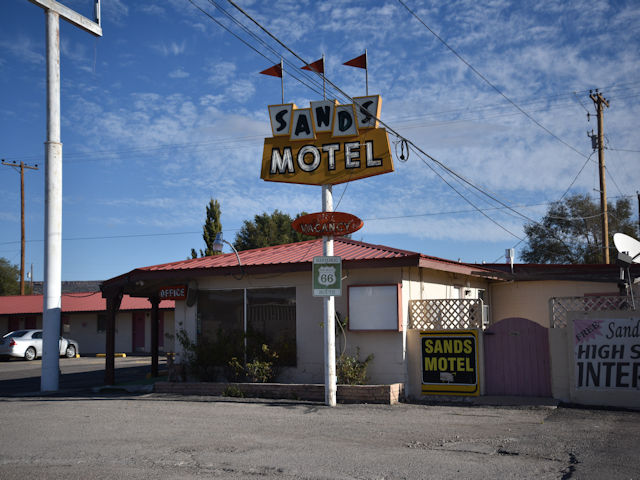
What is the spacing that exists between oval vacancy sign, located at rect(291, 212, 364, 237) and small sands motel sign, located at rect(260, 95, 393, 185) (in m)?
0.82

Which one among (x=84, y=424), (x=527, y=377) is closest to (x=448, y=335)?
(x=527, y=377)

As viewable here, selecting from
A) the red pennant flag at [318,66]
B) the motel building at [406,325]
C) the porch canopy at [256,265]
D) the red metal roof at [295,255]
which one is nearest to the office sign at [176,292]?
the motel building at [406,325]

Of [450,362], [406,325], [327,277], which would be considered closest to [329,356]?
[327,277]

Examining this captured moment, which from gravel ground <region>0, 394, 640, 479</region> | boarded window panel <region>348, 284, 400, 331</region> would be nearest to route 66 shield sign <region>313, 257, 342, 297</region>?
boarded window panel <region>348, 284, 400, 331</region>

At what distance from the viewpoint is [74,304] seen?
35000 mm

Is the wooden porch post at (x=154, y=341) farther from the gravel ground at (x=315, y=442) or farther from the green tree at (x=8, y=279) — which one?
the green tree at (x=8, y=279)

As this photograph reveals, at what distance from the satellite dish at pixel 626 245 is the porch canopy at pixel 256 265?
3.53 m

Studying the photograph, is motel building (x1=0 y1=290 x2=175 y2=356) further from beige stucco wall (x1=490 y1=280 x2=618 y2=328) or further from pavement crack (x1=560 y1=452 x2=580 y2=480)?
pavement crack (x1=560 y1=452 x2=580 y2=480)

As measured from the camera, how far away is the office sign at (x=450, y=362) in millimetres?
12992

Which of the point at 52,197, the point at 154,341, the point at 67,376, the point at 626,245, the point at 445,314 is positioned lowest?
the point at 67,376

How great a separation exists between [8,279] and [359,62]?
59928mm

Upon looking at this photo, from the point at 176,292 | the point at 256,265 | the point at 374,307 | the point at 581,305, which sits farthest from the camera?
the point at 176,292

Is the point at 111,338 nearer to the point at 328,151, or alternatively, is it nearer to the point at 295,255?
the point at 295,255

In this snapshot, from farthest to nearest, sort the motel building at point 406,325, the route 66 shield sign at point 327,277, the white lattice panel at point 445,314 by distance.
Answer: the white lattice panel at point 445,314, the route 66 shield sign at point 327,277, the motel building at point 406,325
